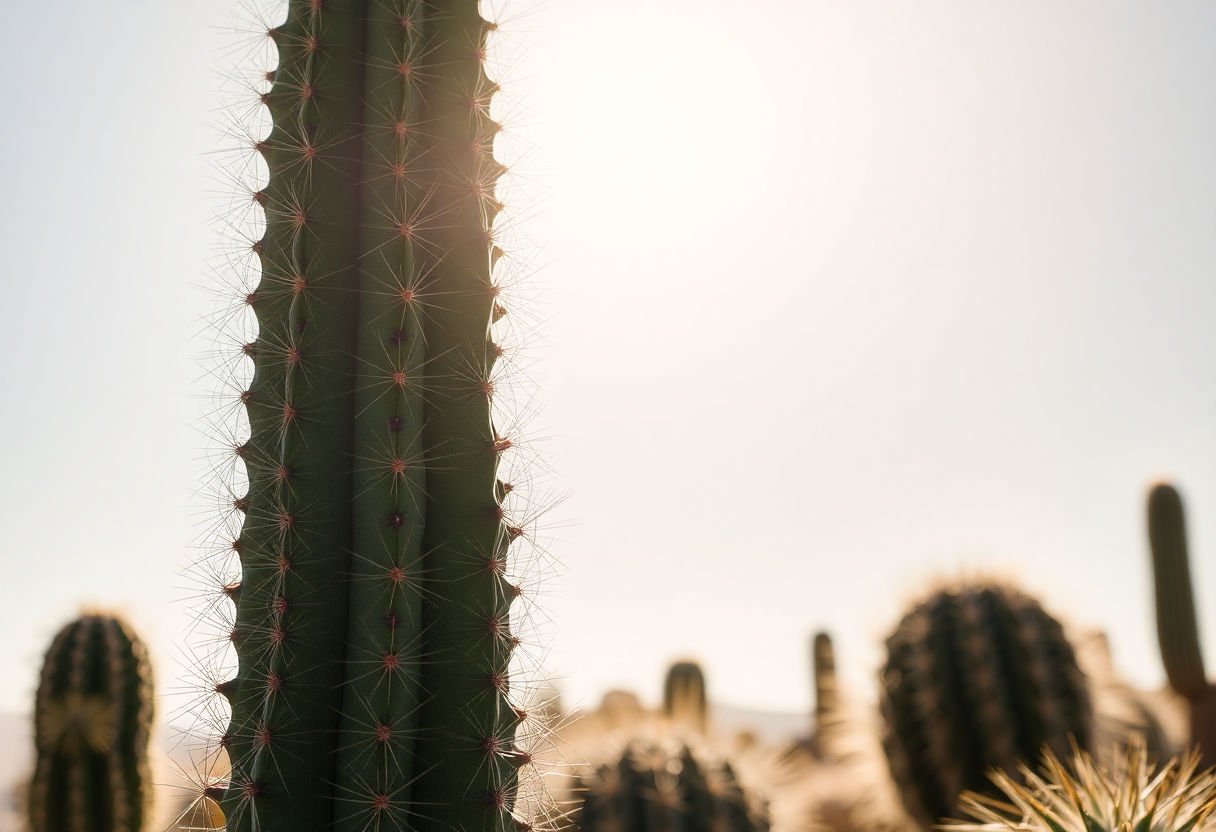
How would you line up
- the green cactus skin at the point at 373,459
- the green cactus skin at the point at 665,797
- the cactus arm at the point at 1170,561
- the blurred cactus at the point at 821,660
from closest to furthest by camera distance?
1. the green cactus skin at the point at 373,459
2. the green cactus skin at the point at 665,797
3. the cactus arm at the point at 1170,561
4. the blurred cactus at the point at 821,660

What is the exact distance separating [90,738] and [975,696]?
4398mm

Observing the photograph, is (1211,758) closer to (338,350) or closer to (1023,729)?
(1023,729)

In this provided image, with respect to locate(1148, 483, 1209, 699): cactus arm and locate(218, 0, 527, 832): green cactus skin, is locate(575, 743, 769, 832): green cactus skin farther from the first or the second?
locate(1148, 483, 1209, 699): cactus arm

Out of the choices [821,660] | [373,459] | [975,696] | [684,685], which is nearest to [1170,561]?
[684,685]

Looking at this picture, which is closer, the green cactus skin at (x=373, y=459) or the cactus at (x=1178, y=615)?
the green cactus skin at (x=373, y=459)

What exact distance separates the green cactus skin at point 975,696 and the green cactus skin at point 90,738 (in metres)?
3.86

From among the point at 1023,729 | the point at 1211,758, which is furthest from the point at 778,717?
the point at 1023,729

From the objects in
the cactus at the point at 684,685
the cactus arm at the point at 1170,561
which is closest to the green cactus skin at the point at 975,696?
the cactus at the point at 684,685

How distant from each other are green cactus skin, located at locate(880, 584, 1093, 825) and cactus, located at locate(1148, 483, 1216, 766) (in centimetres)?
700

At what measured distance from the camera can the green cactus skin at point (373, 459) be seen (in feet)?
7.27

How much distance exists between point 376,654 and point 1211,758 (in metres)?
10.9

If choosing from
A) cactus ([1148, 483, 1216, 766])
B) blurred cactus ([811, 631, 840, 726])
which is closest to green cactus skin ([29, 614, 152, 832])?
cactus ([1148, 483, 1216, 766])

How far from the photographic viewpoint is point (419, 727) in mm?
2271

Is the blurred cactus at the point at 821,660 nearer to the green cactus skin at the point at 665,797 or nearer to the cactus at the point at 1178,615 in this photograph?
the cactus at the point at 1178,615
